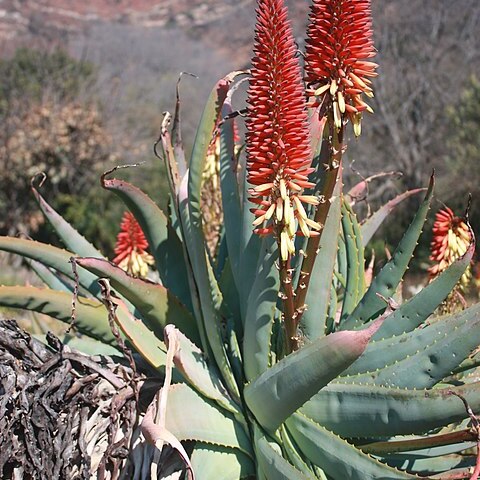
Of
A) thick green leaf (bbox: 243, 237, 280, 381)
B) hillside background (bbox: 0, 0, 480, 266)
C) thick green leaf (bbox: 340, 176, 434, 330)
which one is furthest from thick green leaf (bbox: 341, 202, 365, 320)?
hillside background (bbox: 0, 0, 480, 266)

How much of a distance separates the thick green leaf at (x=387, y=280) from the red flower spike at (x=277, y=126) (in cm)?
55

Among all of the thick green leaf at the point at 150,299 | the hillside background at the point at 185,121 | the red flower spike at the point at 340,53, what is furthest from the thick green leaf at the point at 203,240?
the hillside background at the point at 185,121

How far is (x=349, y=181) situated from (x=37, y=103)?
685 centimetres

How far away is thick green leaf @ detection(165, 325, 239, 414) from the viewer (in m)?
1.68

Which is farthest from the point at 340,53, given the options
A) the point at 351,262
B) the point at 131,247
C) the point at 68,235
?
the point at 131,247

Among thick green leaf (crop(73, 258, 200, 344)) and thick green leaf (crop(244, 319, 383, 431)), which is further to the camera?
thick green leaf (crop(73, 258, 200, 344))

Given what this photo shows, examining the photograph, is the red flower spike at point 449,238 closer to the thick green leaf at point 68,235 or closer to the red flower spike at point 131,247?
the red flower spike at point 131,247

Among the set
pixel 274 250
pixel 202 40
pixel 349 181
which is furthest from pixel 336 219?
pixel 202 40

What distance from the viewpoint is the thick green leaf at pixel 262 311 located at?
1635mm

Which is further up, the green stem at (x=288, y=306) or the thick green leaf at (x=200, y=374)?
the green stem at (x=288, y=306)

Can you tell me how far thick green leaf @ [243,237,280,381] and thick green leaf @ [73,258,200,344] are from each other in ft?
0.86

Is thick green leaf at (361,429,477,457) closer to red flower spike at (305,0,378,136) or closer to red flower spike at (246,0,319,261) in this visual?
red flower spike at (246,0,319,261)

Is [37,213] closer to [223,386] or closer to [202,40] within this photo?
[223,386]

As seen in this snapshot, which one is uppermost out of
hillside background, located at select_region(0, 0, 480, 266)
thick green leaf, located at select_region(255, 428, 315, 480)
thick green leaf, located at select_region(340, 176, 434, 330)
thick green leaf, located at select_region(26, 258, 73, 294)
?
thick green leaf, located at select_region(340, 176, 434, 330)
